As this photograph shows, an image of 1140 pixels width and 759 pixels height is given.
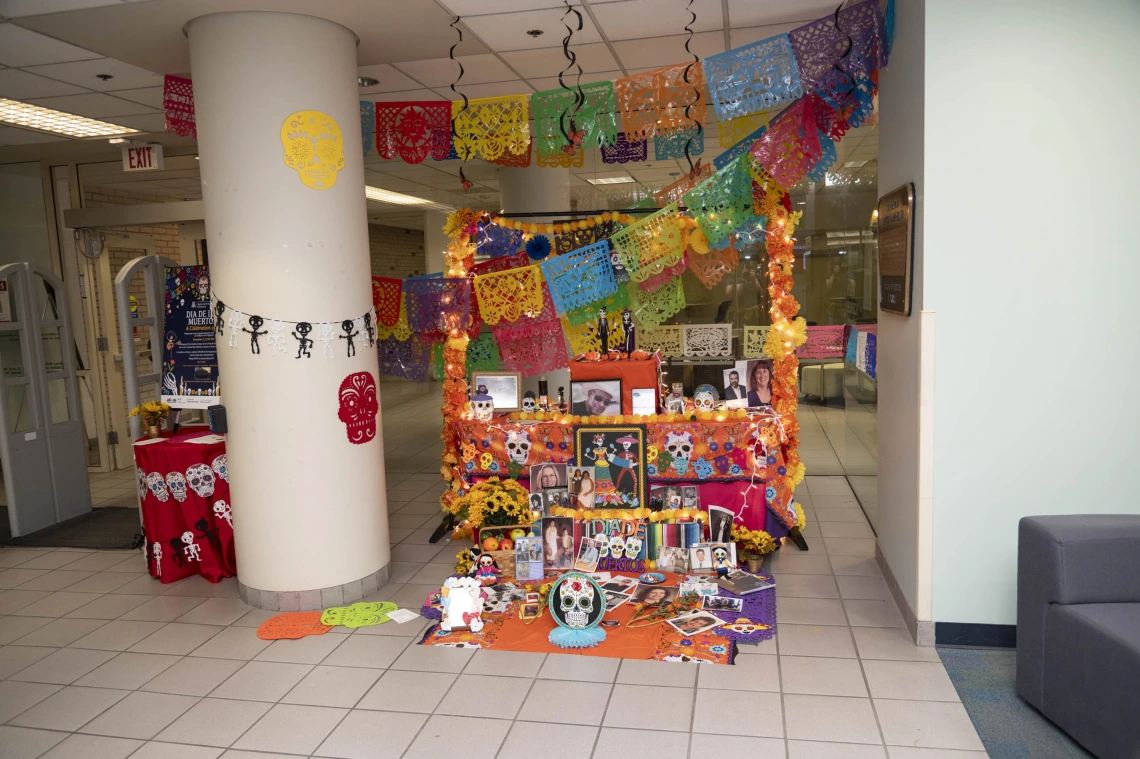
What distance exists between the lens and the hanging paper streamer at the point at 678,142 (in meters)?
4.91

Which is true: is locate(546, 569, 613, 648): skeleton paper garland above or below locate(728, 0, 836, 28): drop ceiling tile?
below

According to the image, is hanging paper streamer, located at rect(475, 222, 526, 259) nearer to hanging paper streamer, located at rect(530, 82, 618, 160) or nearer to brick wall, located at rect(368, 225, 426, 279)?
hanging paper streamer, located at rect(530, 82, 618, 160)

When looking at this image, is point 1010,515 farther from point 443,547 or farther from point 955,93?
point 443,547

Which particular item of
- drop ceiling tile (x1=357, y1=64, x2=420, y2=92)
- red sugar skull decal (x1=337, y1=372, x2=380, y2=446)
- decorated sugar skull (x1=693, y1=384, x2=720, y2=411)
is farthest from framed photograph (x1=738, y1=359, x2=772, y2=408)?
drop ceiling tile (x1=357, y1=64, x2=420, y2=92)

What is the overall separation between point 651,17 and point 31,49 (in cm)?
378

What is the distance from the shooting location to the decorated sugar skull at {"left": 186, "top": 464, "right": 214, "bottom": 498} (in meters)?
5.37

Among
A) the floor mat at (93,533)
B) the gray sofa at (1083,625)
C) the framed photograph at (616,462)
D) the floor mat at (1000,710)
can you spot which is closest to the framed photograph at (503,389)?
the framed photograph at (616,462)

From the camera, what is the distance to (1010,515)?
3.91 m

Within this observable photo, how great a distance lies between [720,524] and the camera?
205 inches

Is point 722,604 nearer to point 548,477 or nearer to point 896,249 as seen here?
point 548,477

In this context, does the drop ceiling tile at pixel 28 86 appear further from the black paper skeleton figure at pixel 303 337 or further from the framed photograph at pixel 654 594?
the framed photograph at pixel 654 594

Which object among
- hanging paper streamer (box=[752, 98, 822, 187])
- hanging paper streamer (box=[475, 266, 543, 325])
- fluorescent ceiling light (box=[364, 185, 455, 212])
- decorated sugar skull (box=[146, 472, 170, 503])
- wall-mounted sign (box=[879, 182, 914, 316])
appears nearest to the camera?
wall-mounted sign (box=[879, 182, 914, 316])

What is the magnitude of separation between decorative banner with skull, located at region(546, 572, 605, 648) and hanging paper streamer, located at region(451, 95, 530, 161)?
276 cm

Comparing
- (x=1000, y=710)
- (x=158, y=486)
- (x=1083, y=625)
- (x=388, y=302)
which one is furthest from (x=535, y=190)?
(x=1083, y=625)
